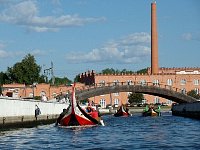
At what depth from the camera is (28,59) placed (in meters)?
149

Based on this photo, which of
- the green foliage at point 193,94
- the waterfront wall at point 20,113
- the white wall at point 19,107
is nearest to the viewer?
the waterfront wall at point 20,113

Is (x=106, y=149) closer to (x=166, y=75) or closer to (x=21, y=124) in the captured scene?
(x=21, y=124)

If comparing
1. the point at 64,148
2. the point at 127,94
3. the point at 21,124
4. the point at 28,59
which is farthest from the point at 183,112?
the point at 127,94

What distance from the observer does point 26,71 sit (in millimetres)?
149250

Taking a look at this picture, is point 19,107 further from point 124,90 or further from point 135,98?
point 135,98

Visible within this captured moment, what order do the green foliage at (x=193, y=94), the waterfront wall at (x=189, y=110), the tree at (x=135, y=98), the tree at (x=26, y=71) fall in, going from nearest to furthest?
1. the waterfront wall at (x=189, y=110)
2. the tree at (x=26, y=71)
3. the green foliage at (x=193, y=94)
4. the tree at (x=135, y=98)

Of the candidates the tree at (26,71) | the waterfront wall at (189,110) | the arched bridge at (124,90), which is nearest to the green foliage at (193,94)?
the tree at (26,71)

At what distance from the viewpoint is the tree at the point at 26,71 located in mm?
148000

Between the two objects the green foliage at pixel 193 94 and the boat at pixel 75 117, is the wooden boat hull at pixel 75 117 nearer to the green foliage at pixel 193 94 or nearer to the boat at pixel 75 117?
the boat at pixel 75 117

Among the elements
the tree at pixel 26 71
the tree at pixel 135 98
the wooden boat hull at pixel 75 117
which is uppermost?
the tree at pixel 26 71

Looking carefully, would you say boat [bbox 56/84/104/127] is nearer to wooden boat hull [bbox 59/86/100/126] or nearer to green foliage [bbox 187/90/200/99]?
wooden boat hull [bbox 59/86/100/126]

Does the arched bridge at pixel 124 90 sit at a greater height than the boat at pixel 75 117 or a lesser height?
greater

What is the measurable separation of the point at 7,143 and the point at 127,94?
147606 mm

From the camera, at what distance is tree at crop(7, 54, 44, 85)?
→ 486 ft
